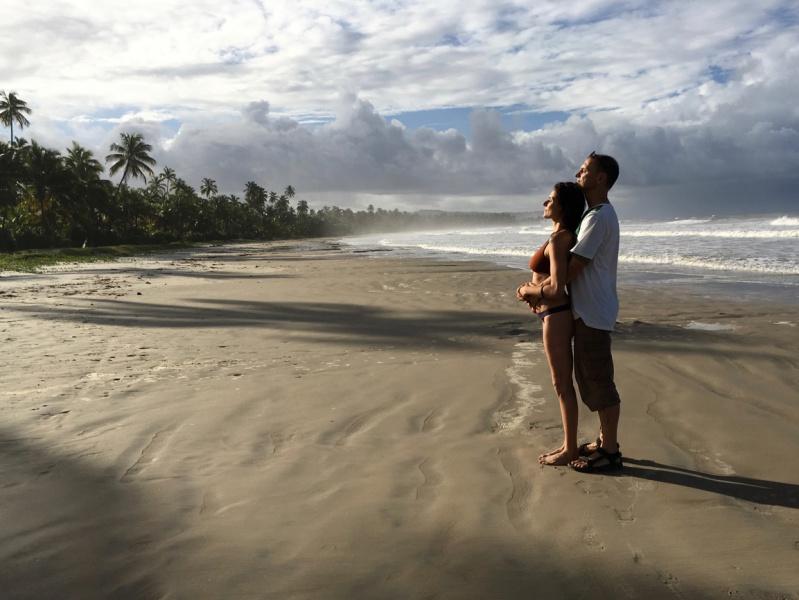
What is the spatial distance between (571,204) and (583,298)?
0.54 m

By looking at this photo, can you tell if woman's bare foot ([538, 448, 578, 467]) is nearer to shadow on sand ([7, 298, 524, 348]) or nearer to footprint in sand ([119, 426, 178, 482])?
footprint in sand ([119, 426, 178, 482])

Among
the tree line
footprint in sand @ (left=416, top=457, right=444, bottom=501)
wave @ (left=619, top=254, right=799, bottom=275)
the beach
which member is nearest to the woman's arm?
the beach

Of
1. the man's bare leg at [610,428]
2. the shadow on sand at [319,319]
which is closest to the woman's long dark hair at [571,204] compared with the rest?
the man's bare leg at [610,428]

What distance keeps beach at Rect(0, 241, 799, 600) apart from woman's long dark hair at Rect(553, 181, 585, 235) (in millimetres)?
1435

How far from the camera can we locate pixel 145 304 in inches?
469

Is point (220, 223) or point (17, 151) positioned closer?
point (17, 151)

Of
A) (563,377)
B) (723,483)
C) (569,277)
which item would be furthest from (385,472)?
(723,483)

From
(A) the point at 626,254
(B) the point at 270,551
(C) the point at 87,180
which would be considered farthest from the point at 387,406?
(C) the point at 87,180

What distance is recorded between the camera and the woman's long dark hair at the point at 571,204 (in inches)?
141

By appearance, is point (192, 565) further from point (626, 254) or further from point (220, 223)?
point (220, 223)

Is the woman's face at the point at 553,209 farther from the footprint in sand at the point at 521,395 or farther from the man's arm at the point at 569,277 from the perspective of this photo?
the footprint in sand at the point at 521,395

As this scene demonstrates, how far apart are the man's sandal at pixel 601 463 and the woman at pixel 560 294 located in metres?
0.10

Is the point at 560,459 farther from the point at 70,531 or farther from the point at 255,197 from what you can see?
the point at 255,197

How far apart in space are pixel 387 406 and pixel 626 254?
20.0 m
